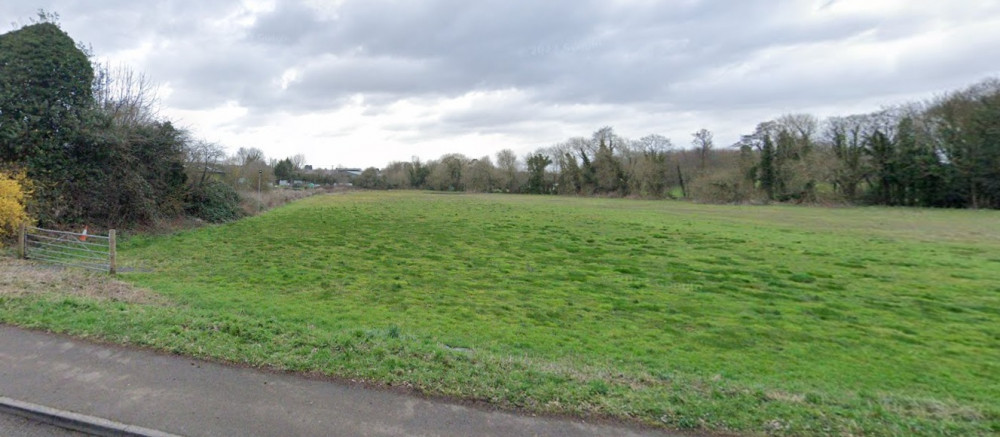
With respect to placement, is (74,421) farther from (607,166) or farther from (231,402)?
(607,166)

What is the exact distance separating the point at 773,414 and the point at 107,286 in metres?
10.8

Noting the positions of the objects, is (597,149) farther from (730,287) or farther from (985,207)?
(730,287)

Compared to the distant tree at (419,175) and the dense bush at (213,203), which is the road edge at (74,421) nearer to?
the dense bush at (213,203)

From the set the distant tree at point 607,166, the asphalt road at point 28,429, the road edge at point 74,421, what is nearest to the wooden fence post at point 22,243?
the road edge at point 74,421

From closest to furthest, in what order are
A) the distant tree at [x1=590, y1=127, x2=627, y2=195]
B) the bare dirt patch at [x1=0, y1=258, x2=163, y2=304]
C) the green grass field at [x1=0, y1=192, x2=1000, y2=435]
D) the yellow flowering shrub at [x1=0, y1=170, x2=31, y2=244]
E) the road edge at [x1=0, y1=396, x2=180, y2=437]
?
the road edge at [x1=0, y1=396, x2=180, y2=437] < the green grass field at [x1=0, y1=192, x2=1000, y2=435] < the bare dirt patch at [x1=0, y1=258, x2=163, y2=304] < the yellow flowering shrub at [x1=0, y1=170, x2=31, y2=244] < the distant tree at [x1=590, y1=127, x2=627, y2=195]

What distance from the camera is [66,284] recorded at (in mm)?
7797

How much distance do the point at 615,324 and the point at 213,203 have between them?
2519 centimetres

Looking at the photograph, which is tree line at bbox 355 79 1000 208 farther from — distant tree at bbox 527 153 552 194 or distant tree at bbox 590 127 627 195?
distant tree at bbox 527 153 552 194

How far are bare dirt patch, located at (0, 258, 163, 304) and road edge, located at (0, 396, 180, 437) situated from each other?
3.81m

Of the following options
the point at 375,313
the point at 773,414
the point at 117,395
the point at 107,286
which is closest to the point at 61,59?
the point at 107,286

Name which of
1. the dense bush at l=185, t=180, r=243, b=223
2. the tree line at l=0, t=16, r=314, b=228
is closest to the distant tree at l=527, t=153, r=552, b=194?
the dense bush at l=185, t=180, r=243, b=223

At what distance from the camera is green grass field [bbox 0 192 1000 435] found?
3945 mm

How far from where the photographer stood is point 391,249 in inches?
612

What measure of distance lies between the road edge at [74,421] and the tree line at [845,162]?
5910 cm
